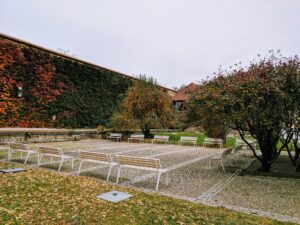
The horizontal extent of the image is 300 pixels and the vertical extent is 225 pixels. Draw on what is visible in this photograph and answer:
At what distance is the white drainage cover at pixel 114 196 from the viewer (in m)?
5.05

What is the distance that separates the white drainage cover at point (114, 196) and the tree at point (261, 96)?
398 centimetres

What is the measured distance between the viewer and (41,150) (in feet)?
29.1

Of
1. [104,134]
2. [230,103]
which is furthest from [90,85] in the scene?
[230,103]

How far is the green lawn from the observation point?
13.2 feet

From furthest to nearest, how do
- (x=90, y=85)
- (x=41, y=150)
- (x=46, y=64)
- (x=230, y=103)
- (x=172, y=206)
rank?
(x=90, y=85) < (x=46, y=64) < (x=41, y=150) < (x=230, y=103) < (x=172, y=206)

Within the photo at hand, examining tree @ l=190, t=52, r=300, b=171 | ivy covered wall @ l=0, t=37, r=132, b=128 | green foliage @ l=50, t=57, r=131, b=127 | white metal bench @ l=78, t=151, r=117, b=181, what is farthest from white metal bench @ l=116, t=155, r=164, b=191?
green foliage @ l=50, t=57, r=131, b=127

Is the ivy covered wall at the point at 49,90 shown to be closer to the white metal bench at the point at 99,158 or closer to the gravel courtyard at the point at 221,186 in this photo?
the gravel courtyard at the point at 221,186

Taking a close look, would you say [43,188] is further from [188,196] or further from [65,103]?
[65,103]

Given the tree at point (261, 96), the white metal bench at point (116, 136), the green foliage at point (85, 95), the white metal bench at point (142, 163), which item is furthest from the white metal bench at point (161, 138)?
the white metal bench at point (142, 163)

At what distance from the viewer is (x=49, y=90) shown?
64.3 feet

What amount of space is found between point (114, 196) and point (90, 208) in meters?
0.80

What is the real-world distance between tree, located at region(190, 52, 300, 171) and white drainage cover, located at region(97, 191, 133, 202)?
3978mm

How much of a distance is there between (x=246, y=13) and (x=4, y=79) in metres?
15.2

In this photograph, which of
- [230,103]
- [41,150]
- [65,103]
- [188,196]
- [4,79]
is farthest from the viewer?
[65,103]
